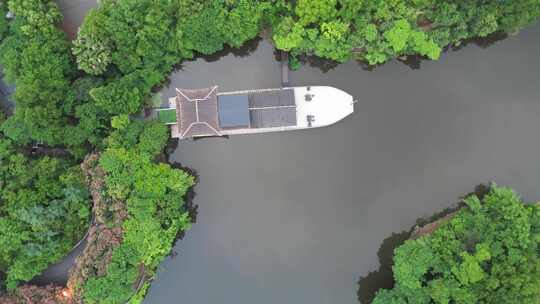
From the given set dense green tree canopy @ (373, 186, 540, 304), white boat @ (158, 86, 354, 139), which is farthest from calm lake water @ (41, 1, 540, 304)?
dense green tree canopy @ (373, 186, 540, 304)

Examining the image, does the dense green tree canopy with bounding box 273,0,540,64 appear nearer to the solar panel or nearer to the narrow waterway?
the narrow waterway

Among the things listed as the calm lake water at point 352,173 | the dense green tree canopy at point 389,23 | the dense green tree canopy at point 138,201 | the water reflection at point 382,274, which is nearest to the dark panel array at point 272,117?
the calm lake water at point 352,173

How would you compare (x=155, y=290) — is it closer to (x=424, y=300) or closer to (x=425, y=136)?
(x=424, y=300)

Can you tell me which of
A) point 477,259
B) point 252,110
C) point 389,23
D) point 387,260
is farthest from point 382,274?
point 389,23

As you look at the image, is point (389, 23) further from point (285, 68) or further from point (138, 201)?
point (138, 201)

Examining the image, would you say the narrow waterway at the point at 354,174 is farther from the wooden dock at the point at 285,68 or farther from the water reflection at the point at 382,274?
the wooden dock at the point at 285,68

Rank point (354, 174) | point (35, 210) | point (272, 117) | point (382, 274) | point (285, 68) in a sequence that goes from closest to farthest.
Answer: point (35, 210) < point (272, 117) < point (382, 274) < point (285, 68) < point (354, 174)
